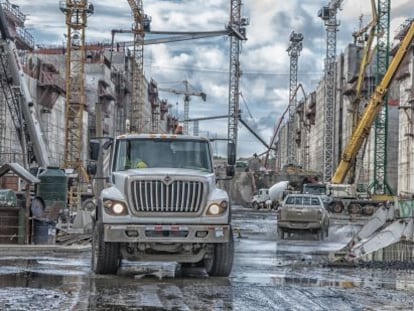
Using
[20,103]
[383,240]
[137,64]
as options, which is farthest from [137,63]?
[383,240]

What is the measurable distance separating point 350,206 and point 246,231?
2948 cm

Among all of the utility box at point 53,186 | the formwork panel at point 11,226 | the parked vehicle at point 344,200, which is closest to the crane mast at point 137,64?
the parked vehicle at point 344,200

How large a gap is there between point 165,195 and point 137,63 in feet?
355

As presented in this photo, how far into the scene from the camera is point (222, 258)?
1662 cm

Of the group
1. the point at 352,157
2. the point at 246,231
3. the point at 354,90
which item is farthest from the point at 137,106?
the point at 246,231

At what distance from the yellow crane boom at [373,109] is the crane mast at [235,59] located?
45582 millimetres

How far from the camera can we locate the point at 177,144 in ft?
56.7

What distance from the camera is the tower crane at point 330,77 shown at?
121 m

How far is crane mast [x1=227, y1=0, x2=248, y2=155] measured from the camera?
123312mm

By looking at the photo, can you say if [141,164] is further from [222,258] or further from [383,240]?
[383,240]

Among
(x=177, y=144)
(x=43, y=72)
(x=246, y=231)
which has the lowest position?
(x=246, y=231)

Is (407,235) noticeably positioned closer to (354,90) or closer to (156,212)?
(156,212)

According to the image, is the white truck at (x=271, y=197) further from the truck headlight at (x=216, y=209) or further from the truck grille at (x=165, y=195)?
the truck grille at (x=165, y=195)

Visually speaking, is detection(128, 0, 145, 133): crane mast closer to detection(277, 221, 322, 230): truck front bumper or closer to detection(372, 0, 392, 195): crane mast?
detection(372, 0, 392, 195): crane mast
